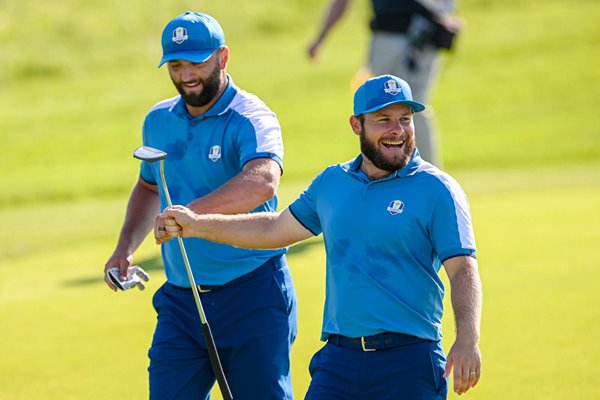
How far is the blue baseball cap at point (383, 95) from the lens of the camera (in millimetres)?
5671

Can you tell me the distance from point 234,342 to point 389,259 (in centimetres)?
122

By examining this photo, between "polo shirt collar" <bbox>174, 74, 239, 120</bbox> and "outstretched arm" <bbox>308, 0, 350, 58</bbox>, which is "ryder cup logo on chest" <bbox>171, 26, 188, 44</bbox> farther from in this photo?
"outstretched arm" <bbox>308, 0, 350, 58</bbox>

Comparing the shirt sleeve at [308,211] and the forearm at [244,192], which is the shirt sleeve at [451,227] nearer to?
the shirt sleeve at [308,211]

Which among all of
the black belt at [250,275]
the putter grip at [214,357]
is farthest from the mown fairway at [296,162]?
the putter grip at [214,357]

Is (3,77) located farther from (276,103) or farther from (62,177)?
(62,177)

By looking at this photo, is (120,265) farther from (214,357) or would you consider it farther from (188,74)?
(188,74)

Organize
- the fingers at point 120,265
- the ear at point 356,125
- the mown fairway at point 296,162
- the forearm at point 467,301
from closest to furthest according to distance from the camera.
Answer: the forearm at point 467,301 < the ear at point 356,125 < the fingers at point 120,265 < the mown fairway at point 296,162

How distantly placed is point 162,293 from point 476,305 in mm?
1980

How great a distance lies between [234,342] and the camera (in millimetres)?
6535

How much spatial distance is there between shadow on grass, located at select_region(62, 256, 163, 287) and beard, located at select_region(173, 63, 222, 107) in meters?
4.50

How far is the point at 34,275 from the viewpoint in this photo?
11.6 meters

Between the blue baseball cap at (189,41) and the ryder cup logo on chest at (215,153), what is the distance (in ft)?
1.41

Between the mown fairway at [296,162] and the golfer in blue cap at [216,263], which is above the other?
the golfer in blue cap at [216,263]

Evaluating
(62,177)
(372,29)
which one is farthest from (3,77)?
(372,29)
